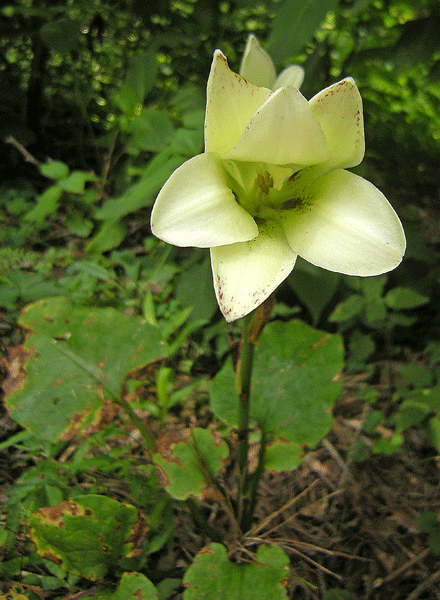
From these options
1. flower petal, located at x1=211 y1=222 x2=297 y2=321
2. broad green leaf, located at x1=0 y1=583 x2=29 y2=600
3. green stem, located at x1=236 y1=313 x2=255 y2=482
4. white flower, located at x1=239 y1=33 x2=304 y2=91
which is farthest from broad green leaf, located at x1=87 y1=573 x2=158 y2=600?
white flower, located at x1=239 y1=33 x2=304 y2=91

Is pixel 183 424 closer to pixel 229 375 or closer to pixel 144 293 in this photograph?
pixel 229 375

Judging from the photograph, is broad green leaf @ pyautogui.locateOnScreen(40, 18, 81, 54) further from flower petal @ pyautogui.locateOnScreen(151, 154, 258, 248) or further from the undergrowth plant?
flower petal @ pyautogui.locateOnScreen(151, 154, 258, 248)

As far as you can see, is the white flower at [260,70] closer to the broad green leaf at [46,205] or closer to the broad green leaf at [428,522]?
the broad green leaf at [428,522]

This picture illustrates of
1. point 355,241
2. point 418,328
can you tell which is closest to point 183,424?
point 355,241

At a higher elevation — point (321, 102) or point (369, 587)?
point (321, 102)

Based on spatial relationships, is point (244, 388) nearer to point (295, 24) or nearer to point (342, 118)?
point (342, 118)

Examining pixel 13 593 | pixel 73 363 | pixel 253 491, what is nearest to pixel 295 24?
pixel 73 363
